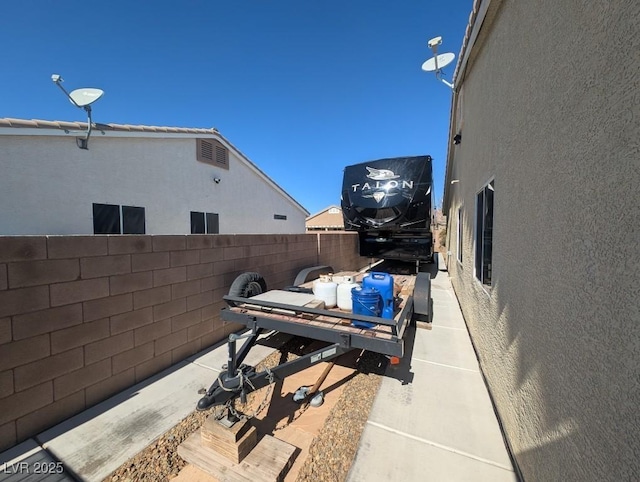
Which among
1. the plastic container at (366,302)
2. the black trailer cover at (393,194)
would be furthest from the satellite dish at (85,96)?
the plastic container at (366,302)

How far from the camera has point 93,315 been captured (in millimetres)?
2512

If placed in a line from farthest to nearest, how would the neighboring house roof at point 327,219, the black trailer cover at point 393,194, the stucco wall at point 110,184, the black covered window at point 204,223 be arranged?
the neighboring house roof at point 327,219 → the black covered window at point 204,223 → the black trailer cover at point 393,194 → the stucco wall at point 110,184

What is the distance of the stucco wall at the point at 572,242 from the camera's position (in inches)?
36.4

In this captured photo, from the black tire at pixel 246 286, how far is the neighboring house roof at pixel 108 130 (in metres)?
6.32

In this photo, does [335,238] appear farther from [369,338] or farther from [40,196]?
[40,196]

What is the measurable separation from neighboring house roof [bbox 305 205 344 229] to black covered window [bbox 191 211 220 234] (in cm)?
1984

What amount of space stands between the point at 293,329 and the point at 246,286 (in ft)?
4.21

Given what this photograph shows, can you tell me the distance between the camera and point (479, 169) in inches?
146

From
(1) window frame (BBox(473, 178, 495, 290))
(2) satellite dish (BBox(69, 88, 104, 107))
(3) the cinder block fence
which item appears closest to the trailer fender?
(1) window frame (BBox(473, 178, 495, 290))

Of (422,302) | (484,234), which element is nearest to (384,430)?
(422,302)

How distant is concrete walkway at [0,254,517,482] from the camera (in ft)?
5.99

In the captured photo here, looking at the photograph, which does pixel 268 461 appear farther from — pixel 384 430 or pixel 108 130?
pixel 108 130

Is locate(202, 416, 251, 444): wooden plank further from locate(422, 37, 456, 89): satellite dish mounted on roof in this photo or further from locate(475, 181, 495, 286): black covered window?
locate(422, 37, 456, 89): satellite dish mounted on roof

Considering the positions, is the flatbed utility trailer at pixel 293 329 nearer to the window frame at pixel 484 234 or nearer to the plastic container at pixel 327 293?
the plastic container at pixel 327 293
